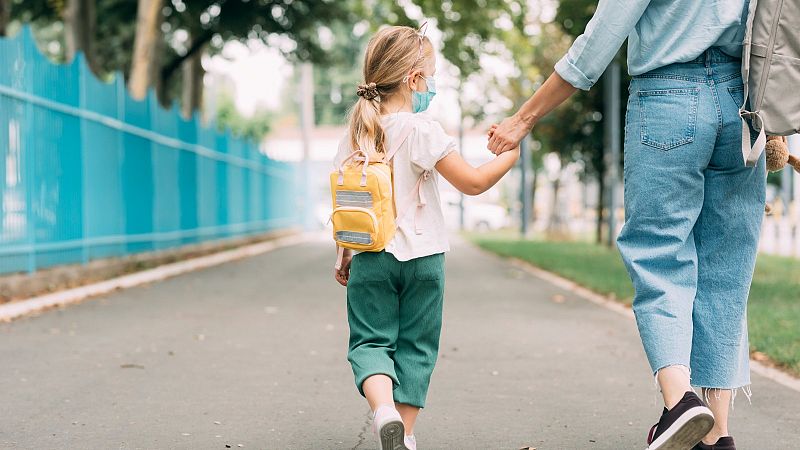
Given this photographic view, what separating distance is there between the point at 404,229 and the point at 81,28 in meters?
16.1

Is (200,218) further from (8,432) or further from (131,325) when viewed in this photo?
(8,432)

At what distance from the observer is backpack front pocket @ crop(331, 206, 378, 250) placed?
11.3 ft

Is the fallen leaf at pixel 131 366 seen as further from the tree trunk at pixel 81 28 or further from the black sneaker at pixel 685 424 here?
the tree trunk at pixel 81 28

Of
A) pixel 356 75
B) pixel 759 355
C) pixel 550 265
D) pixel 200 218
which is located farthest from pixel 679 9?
pixel 356 75

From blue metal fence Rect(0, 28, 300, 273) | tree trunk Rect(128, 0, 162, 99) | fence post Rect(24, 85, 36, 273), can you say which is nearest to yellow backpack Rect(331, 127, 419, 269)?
blue metal fence Rect(0, 28, 300, 273)

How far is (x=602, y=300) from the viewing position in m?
10.1

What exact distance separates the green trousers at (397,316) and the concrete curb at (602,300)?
8.56 feet

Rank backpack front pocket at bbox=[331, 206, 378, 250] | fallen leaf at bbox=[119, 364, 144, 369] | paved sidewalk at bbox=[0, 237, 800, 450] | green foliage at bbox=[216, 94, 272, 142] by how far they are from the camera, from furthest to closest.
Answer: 1. green foliage at bbox=[216, 94, 272, 142]
2. fallen leaf at bbox=[119, 364, 144, 369]
3. paved sidewalk at bbox=[0, 237, 800, 450]
4. backpack front pocket at bbox=[331, 206, 378, 250]

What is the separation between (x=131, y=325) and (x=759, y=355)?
442 centimetres

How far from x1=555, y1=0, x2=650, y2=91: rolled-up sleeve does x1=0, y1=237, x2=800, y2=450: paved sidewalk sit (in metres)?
1.52

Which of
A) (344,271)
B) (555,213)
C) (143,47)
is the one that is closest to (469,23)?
(143,47)

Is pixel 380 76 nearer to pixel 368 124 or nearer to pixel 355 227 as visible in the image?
pixel 368 124

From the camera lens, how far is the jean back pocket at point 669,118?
3264 mm

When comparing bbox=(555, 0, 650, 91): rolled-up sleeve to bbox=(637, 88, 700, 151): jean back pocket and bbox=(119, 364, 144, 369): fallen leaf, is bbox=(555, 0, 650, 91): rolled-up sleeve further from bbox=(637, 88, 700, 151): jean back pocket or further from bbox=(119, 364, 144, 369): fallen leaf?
bbox=(119, 364, 144, 369): fallen leaf
